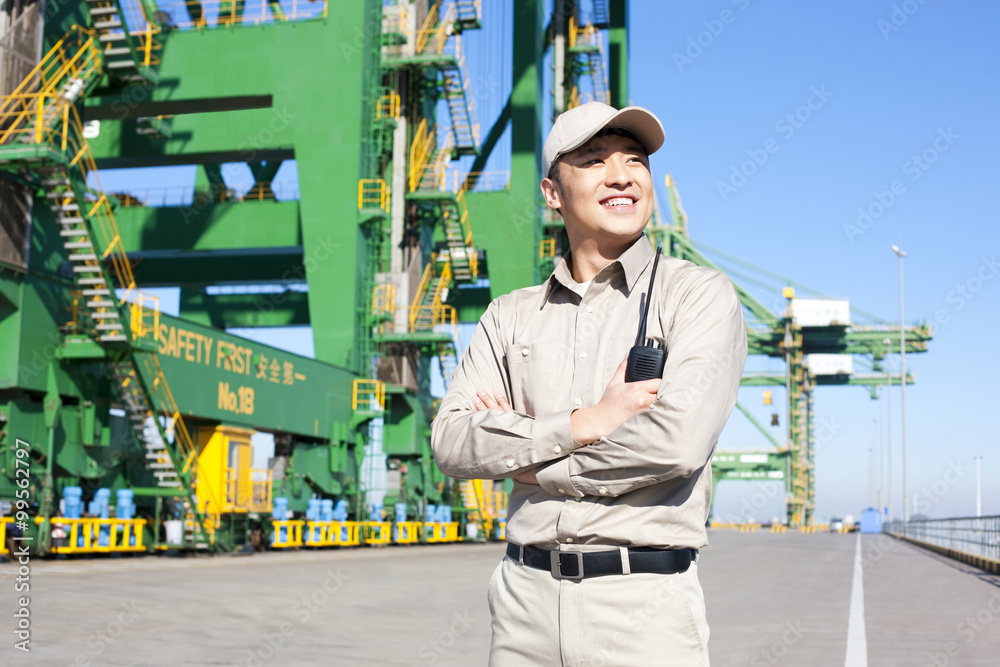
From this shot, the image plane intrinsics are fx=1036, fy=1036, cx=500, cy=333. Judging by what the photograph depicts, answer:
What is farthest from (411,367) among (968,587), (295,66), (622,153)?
(622,153)

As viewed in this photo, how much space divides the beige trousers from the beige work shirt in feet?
0.33

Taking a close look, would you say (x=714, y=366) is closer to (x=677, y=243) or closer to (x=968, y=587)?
(x=968, y=587)

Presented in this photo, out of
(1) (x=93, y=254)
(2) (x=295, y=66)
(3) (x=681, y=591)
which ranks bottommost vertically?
(3) (x=681, y=591)

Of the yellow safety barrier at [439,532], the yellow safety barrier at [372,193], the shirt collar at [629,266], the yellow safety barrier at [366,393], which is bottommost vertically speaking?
the yellow safety barrier at [439,532]

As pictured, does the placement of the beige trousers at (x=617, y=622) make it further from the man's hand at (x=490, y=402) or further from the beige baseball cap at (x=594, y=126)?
the beige baseball cap at (x=594, y=126)

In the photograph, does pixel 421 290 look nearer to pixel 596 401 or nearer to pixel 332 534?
pixel 332 534

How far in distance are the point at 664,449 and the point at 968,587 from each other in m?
15.6

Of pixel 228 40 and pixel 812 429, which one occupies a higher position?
pixel 228 40

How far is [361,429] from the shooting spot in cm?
2969

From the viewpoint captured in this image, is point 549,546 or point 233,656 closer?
point 549,546

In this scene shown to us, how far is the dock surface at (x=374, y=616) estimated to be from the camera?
7.68 m

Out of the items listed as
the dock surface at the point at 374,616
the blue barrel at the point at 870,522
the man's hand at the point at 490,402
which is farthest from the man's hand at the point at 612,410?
the blue barrel at the point at 870,522

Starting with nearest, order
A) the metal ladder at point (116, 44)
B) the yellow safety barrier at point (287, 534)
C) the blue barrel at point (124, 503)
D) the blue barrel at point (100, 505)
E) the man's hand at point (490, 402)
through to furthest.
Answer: the man's hand at point (490, 402)
the blue barrel at point (100, 505)
the blue barrel at point (124, 503)
the metal ladder at point (116, 44)
the yellow safety barrier at point (287, 534)

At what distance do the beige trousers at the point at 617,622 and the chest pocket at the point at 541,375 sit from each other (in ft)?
1.47
